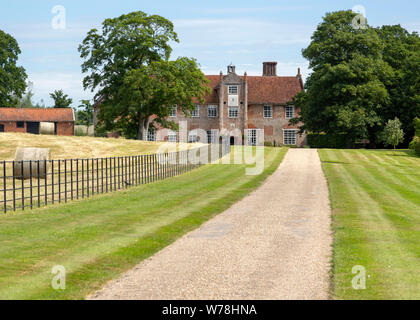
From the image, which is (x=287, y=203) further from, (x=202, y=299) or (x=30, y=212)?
(x=202, y=299)

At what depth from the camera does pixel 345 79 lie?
65312mm

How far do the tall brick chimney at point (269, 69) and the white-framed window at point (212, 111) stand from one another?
411 inches

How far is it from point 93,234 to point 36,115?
7608cm

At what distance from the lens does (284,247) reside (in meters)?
11.8

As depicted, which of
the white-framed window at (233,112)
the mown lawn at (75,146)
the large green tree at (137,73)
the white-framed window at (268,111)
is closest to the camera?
the mown lawn at (75,146)

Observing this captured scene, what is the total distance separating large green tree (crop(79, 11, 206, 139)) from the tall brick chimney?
965 inches

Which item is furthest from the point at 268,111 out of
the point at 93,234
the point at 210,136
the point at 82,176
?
the point at 93,234

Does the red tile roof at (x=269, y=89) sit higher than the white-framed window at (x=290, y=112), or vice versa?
the red tile roof at (x=269, y=89)

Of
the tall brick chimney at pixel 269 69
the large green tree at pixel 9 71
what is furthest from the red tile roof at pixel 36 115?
the tall brick chimney at pixel 269 69

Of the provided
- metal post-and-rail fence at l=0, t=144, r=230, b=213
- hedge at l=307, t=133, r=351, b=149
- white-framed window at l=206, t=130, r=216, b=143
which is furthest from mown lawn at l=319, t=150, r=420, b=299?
white-framed window at l=206, t=130, r=216, b=143

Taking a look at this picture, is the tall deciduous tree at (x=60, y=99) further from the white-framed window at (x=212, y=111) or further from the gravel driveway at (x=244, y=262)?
the gravel driveway at (x=244, y=262)

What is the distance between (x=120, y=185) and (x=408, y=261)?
18.5 metres

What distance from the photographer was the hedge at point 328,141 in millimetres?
73500
